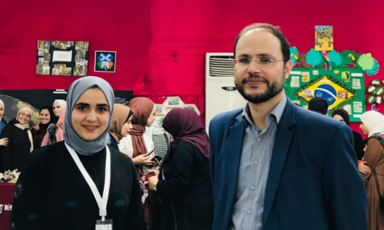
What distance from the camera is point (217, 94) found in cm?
501

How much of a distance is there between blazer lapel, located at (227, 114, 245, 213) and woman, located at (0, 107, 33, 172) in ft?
12.9

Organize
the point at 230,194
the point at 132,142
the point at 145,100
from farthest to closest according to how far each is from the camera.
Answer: the point at 145,100 < the point at 132,142 < the point at 230,194

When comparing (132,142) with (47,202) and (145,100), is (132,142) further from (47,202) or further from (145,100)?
(47,202)

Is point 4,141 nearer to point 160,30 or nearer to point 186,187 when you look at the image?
point 160,30

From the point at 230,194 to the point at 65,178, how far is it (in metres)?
0.67

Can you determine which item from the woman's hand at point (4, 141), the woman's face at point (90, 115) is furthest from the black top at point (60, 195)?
the woman's hand at point (4, 141)

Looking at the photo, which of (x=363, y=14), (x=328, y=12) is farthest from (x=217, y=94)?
(x=363, y=14)

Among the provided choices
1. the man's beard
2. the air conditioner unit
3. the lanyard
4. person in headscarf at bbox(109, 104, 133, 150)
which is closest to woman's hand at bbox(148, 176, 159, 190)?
person in headscarf at bbox(109, 104, 133, 150)

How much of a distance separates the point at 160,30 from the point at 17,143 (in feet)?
7.82

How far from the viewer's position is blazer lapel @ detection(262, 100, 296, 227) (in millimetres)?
1159

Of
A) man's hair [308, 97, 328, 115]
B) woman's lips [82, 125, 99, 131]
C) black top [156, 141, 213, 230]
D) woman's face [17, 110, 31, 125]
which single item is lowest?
black top [156, 141, 213, 230]

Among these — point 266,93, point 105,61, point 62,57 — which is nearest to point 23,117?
point 62,57

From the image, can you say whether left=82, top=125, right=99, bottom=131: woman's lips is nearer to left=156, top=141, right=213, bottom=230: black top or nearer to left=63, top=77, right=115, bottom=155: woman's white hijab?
left=63, top=77, right=115, bottom=155: woman's white hijab

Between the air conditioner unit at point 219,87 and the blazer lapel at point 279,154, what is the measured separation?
369 cm
